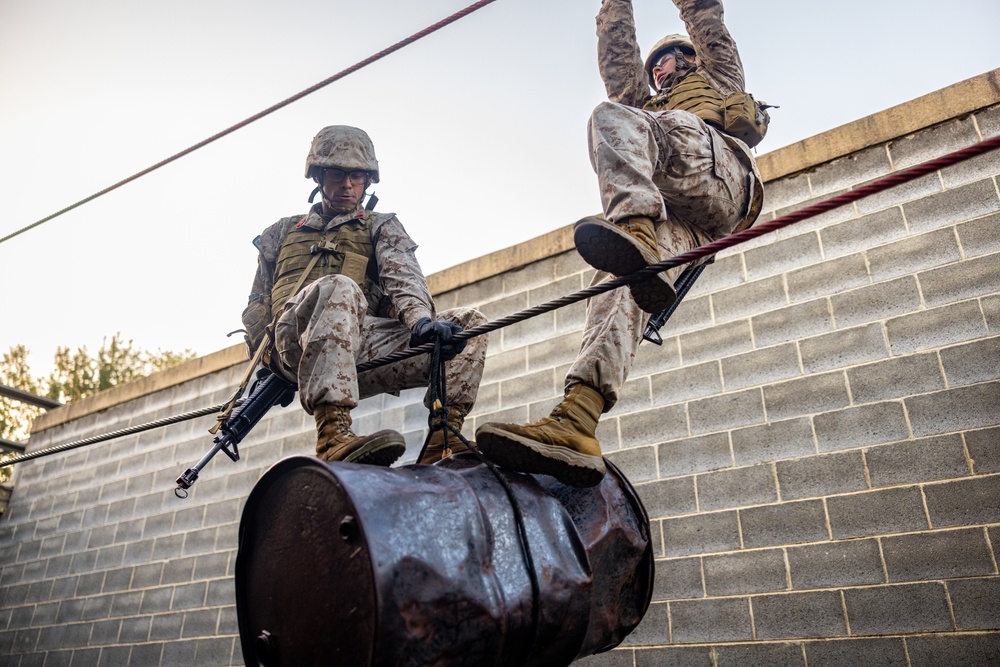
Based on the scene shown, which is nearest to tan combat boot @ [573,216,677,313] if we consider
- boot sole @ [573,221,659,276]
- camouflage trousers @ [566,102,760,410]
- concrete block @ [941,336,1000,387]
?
boot sole @ [573,221,659,276]

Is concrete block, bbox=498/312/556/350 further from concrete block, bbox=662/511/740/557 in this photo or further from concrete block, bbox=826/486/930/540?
concrete block, bbox=826/486/930/540

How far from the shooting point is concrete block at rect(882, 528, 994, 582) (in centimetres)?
305

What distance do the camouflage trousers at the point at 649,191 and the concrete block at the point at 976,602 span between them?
1.80 m

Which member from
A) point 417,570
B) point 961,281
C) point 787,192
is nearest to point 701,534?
point 961,281

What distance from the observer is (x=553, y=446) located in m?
1.73

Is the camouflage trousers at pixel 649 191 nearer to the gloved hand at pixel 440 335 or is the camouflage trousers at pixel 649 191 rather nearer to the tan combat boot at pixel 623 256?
the tan combat boot at pixel 623 256

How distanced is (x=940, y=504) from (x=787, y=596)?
2.48 feet

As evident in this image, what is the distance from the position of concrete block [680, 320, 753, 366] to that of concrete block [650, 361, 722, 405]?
0.17ft

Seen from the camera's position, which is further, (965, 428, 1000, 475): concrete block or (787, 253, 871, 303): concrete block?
(787, 253, 871, 303): concrete block

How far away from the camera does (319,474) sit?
1521 millimetres

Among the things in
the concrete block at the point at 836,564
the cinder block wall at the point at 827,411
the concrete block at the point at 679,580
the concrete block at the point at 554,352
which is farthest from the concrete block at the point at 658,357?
the concrete block at the point at 836,564

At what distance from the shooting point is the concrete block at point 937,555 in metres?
3.05

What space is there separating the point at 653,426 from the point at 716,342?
56cm

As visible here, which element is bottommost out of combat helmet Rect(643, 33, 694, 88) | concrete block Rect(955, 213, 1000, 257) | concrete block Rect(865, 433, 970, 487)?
concrete block Rect(865, 433, 970, 487)
